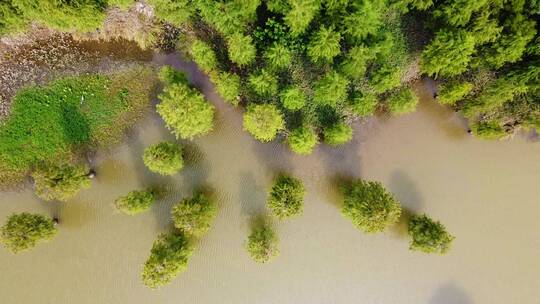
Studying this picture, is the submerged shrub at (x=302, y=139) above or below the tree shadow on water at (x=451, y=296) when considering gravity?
above

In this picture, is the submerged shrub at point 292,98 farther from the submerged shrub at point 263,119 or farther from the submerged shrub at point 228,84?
the submerged shrub at point 228,84

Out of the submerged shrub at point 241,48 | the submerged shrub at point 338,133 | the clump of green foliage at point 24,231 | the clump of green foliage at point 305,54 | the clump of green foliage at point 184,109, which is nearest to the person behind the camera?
the clump of green foliage at point 305,54

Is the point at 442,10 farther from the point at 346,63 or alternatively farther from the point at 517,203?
the point at 517,203

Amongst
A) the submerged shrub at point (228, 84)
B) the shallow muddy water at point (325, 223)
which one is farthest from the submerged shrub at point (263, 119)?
the shallow muddy water at point (325, 223)

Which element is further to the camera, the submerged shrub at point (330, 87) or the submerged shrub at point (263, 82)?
the submerged shrub at point (263, 82)

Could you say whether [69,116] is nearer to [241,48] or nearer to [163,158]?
[163,158]

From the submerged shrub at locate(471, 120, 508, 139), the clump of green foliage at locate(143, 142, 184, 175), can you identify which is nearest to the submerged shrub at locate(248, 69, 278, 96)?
the clump of green foliage at locate(143, 142, 184, 175)

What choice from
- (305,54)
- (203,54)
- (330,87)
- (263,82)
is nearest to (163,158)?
(203,54)
